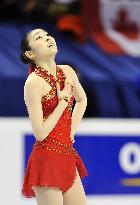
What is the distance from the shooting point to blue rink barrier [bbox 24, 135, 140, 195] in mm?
4863

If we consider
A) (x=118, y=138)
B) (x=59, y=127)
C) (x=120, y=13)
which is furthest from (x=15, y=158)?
(x=120, y=13)

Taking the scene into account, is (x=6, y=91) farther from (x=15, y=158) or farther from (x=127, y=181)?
(x=127, y=181)

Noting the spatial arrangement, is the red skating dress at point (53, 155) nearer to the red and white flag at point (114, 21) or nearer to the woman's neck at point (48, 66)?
the woman's neck at point (48, 66)

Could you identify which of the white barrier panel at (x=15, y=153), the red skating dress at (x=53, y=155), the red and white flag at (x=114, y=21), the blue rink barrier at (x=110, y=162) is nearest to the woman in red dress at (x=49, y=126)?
the red skating dress at (x=53, y=155)

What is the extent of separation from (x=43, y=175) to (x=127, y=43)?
13.0 feet

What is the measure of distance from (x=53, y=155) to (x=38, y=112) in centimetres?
18

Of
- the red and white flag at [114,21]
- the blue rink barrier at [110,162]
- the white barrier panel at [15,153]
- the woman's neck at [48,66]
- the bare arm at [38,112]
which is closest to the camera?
the bare arm at [38,112]

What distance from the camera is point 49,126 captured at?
2.79 m

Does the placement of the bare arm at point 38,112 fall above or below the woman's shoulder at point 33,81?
below

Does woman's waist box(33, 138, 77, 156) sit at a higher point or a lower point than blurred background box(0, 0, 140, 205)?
lower

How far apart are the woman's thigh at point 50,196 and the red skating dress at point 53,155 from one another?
0.02 metres

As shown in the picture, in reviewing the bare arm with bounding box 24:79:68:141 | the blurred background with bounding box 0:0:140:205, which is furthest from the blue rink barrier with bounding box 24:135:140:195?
the bare arm with bounding box 24:79:68:141

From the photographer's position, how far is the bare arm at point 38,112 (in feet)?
9.14

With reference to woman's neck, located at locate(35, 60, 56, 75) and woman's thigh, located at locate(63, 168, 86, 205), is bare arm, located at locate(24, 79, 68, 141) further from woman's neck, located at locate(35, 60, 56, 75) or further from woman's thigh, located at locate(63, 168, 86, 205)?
woman's thigh, located at locate(63, 168, 86, 205)
